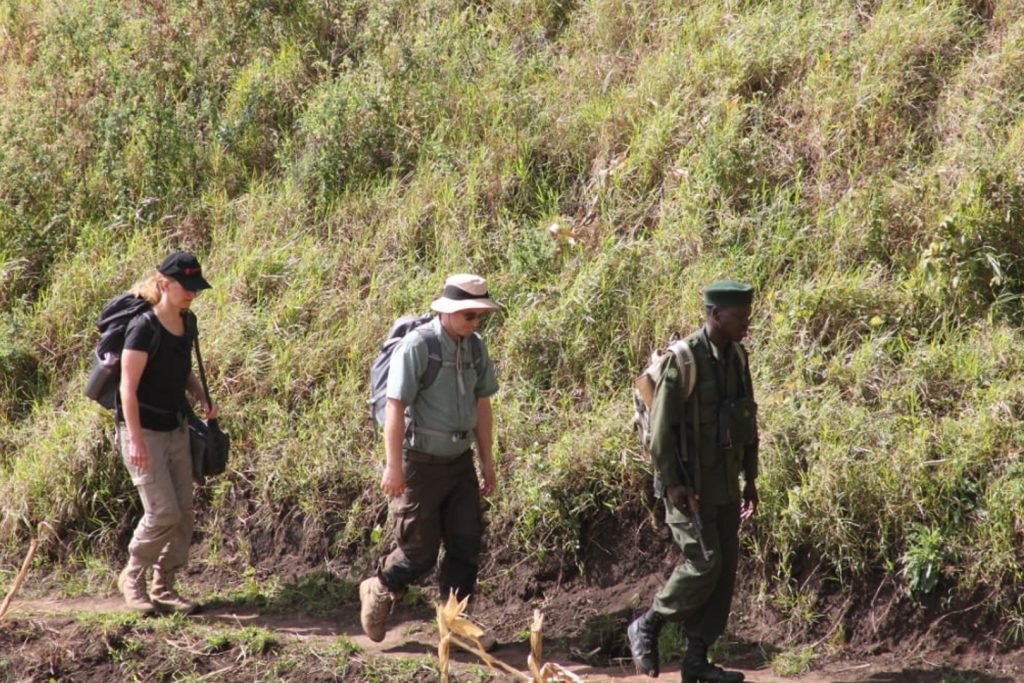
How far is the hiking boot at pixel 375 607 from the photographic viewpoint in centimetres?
651

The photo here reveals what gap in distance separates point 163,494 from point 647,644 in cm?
267

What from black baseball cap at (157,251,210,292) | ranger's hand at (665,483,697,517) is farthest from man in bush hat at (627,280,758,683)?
black baseball cap at (157,251,210,292)

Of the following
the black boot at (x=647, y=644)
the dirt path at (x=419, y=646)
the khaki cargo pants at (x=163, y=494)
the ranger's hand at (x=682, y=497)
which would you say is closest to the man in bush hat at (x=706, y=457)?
the ranger's hand at (x=682, y=497)

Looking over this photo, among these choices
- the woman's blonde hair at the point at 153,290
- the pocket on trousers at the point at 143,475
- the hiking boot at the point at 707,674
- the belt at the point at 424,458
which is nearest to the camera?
the hiking boot at the point at 707,674

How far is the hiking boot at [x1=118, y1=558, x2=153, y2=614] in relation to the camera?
7.09 metres

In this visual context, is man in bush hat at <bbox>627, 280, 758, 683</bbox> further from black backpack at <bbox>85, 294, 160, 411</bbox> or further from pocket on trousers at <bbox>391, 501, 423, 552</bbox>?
black backpack at <bbox>85, 294, 160, 411</bbox>

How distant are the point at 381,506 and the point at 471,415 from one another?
1604mm

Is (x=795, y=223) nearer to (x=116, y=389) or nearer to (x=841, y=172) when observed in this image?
(x=841, y=172)

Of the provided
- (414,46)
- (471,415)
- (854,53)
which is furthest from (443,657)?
(414,46)

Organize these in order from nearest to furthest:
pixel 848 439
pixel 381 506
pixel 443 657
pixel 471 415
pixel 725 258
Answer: pixel 443 657, pixel 471 415, pixel 848 439, pixel 381 506, pixel 725 258

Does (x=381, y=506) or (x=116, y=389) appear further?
(x=381, y=506)

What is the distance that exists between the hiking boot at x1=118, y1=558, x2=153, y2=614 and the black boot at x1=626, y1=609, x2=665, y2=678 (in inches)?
108

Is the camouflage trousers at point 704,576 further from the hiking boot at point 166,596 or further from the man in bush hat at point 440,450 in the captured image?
the hiking boot at point 166,596

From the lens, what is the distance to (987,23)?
352 inches
